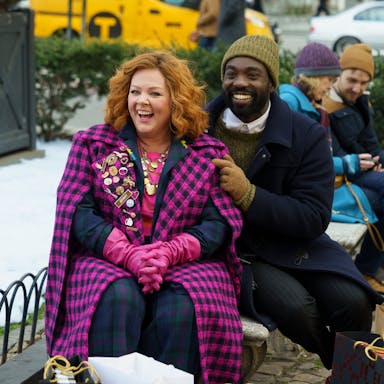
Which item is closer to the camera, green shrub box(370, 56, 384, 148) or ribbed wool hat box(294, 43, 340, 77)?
ribbed wool hat box(294, 43, 340, 77)

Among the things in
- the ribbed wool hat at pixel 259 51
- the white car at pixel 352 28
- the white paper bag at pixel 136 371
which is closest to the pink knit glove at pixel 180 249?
the white paper bag at pixel 136 371


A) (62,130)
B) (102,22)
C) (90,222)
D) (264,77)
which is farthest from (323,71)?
(102,22)

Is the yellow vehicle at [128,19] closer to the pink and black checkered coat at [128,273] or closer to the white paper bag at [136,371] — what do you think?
the pink and black checkered coat at [128,273]

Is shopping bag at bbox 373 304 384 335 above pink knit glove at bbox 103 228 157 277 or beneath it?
beneath

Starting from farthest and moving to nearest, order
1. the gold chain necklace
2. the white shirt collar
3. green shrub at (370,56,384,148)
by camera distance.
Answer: green shrub at (370,56,384,148)
the white shirt collar
the gold chain necklace

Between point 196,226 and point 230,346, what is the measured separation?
0.51 m

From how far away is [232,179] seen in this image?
13.3 feet

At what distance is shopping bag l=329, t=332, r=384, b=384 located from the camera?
3504 mm

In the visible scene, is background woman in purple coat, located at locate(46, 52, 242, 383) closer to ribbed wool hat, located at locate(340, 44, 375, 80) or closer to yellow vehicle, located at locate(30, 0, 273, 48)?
ribbed wool hat, located at locate(340, 44, 375, 80)

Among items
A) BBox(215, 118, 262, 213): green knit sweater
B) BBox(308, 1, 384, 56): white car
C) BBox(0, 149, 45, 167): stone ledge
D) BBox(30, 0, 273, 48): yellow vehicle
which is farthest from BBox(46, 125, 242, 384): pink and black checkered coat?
BBox(308, 1, 384, 56): white car

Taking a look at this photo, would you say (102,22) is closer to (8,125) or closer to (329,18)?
(329,18)

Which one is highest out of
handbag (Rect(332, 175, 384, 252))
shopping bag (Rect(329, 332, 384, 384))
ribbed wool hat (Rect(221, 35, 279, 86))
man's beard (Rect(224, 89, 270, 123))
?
ribbed wool hat (Rect(221, 35, 279, 86))

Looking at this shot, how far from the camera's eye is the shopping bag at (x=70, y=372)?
314 cm

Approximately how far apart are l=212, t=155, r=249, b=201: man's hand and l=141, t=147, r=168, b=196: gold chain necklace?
0.22 m
